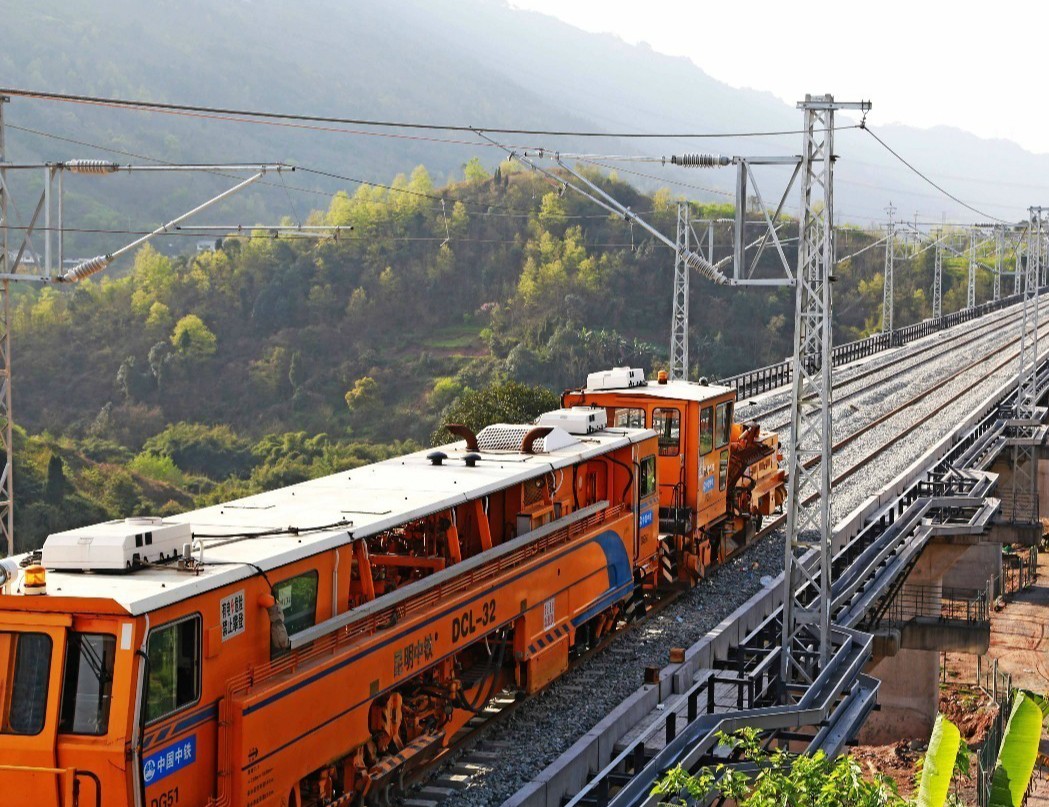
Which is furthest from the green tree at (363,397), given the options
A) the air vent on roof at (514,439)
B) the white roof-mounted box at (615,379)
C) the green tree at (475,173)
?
the air vent on roof at (514,439)

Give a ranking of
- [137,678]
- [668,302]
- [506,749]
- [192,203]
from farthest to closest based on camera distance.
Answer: [192,203]
[668,302]
[506,749]
[137,678]

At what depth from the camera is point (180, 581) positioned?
35.4 feet

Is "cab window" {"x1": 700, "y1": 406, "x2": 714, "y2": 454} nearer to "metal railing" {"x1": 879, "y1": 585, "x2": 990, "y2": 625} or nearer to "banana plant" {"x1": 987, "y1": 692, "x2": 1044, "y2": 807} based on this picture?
"metal railing" {"x1": 879, "y1": 585, "x2": 990, "y2": 625}

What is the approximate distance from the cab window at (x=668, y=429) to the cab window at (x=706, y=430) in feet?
1.76

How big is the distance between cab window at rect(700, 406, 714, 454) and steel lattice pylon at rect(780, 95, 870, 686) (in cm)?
401

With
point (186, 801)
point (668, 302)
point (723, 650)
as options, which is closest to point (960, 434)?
point (723, 650)

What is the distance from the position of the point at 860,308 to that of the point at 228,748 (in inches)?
5024

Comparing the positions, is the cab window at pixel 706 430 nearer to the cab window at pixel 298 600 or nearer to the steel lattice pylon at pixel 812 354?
the steel lattice pylon at pixel 812 354

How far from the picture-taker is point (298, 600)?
12570mm

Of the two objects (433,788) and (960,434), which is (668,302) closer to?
(960,434)

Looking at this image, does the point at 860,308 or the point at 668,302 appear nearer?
the point at 668,302

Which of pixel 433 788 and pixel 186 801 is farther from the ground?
pixel 186 801

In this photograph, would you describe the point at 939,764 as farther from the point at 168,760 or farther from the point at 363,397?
the point at 363,397

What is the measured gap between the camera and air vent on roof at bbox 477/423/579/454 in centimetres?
1912
